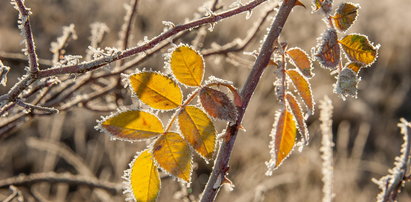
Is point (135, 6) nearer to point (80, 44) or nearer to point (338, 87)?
point (338, 87)

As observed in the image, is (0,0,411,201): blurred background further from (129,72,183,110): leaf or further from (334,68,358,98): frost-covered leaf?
(334,68,358,98): frost-covered leaf

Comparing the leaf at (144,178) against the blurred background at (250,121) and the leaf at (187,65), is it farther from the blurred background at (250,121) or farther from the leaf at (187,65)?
the blurred background at (250,121)

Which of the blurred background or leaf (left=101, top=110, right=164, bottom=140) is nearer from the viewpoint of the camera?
leaf (left=101, top=110, right=164, bottom=140)

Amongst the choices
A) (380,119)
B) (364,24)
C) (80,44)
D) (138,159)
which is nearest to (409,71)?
(380,119)

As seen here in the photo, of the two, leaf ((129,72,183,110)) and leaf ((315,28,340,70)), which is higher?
leaf ((315,28,340,70))

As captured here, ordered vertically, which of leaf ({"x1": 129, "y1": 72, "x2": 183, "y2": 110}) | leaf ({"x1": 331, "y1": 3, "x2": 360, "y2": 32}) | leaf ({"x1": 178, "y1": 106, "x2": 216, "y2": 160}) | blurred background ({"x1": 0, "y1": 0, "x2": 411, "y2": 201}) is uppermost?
blurred background ({"x1": 0, "y1": 0, "x2": 411, "y2": 201})

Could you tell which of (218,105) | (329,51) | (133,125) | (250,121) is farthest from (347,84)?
(250,121)

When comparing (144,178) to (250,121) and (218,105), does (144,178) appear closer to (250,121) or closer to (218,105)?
(218,105)

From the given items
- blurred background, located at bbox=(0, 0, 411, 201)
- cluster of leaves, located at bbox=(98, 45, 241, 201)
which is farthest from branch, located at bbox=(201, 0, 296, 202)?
blurred background, located at bbox=(0, 0, 411, 201)
